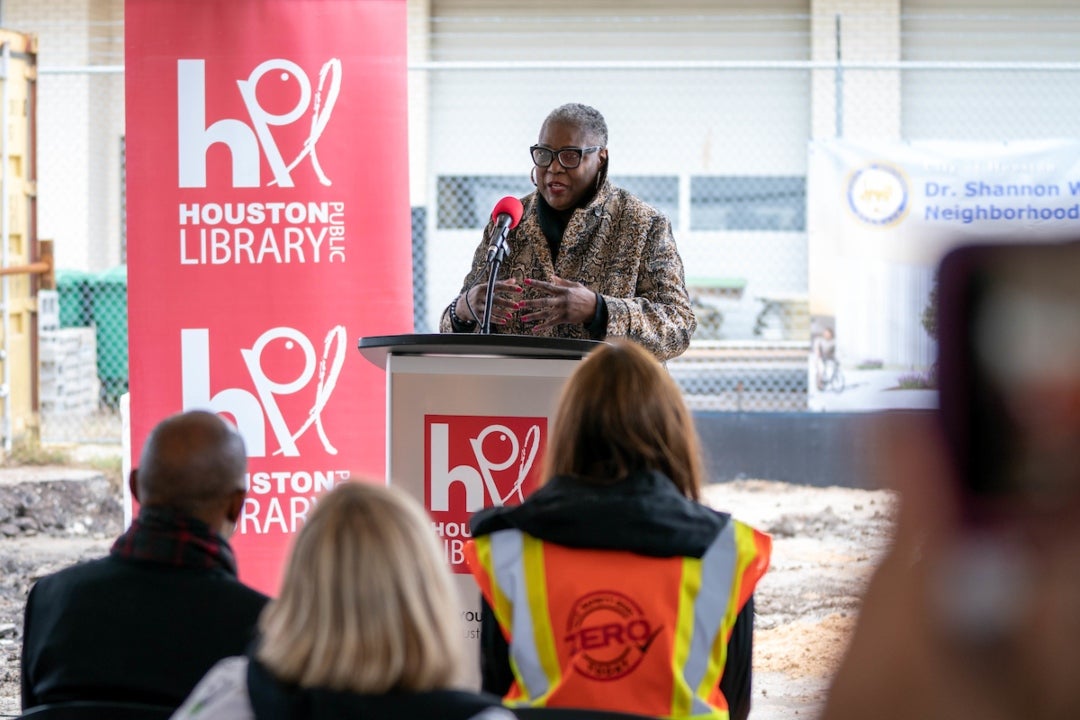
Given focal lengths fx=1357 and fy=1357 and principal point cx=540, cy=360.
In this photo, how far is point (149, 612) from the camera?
7.43 feet

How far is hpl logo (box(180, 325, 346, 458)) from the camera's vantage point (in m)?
4.32

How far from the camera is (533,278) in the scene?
389 cm

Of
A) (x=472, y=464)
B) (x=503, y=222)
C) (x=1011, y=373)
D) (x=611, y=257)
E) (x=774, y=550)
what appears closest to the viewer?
(x=1011, y=373)

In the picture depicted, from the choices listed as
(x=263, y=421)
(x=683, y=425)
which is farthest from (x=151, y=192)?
(x=683, y=425)

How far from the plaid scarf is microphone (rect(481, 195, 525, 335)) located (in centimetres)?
106

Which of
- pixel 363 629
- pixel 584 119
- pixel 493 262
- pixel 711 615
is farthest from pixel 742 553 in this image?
pixel 584 119

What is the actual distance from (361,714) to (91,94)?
53.2ft

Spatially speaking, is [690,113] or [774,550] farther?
[690,113]

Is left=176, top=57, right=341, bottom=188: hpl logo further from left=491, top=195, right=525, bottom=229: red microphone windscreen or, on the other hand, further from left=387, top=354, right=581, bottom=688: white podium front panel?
left=387, top=354, right=581, bottom=688: white podium front panel

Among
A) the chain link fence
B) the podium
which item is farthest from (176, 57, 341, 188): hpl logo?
the chain link fence

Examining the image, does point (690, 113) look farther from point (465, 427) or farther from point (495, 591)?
point (495, 591)

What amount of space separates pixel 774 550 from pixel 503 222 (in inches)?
213

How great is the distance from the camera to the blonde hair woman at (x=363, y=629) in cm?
171

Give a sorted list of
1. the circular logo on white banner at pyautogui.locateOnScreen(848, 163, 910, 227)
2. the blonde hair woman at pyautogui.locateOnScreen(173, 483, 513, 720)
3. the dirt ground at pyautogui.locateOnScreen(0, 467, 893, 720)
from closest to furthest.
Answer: the blonde hair woman at pyautogui.locateOnScreen(173, 483, 513, 720)
the dirt ground at pyautogui.locateOnScreen(0, 467, 893, 720)
the circular logo on white banner at pyautogui.locateOnScreen(848, 163, 910, 227)
